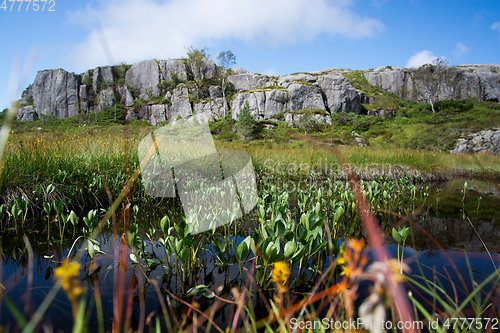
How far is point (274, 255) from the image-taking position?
1.19 meters

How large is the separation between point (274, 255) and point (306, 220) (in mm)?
386

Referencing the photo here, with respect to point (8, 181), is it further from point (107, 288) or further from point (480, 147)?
point (480, 147)

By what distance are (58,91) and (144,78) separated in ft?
41.6

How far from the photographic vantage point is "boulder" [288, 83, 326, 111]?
2894cm

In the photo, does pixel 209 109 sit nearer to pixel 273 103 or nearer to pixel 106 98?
pixel 273 103

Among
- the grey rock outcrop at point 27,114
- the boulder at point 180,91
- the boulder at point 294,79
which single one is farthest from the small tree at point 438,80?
the grey rock outcrop at point 27,114

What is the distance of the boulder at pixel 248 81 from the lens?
3636cm

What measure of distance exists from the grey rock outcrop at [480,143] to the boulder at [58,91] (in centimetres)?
4417

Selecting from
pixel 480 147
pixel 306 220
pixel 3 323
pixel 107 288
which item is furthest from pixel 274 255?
pixel 480 147

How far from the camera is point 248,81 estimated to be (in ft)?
122

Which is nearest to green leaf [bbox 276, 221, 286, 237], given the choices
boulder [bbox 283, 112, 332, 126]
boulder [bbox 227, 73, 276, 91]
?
boulder [bbox 283, 112, 332, 126]

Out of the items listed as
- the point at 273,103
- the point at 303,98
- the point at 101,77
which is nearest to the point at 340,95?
the point at 303,98

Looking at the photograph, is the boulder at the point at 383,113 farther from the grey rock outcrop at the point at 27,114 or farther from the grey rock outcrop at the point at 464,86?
the grey rock outcrop at the point at 27,114

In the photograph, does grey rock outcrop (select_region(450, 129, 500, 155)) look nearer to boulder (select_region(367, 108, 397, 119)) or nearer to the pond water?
the pond water
